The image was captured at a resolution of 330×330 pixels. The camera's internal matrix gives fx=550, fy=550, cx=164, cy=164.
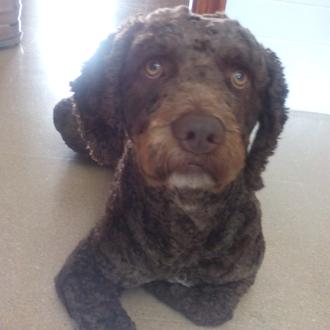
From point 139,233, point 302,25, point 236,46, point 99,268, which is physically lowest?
point 99,268

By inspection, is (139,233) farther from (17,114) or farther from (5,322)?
(17,114)

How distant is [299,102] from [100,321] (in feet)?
5.60

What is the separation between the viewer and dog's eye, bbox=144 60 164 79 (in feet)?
3.34

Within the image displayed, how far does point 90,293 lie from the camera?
3.85ft

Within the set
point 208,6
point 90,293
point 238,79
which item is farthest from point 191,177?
point 208,6

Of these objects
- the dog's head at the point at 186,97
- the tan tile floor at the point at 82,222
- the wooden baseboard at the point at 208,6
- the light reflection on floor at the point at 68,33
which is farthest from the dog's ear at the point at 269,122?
the light reflection on floor at the point at 68,33

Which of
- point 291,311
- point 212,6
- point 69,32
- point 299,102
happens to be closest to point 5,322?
point 291,311

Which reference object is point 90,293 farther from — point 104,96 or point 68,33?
point 68,33

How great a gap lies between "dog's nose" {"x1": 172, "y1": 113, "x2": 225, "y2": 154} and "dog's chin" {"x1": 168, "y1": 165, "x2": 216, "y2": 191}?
0.16ft

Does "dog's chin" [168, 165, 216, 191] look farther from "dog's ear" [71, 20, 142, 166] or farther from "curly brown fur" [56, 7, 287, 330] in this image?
"dog's ear" [71, 20, 142, 166]

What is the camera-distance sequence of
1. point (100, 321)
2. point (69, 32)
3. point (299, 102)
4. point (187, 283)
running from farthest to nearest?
point (69, 32) → point (299, 102) → point (187, 283) → point (100, 321)

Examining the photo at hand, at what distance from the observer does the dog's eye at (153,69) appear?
1019mm

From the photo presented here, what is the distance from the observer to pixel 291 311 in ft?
4.35

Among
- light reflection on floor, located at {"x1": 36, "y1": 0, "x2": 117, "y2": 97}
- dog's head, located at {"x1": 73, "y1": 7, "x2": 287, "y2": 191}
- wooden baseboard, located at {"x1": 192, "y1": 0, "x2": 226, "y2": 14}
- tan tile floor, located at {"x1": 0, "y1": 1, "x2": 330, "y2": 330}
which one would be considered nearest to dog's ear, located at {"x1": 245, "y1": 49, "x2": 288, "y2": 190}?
dog's head, located at {"x1": 73, "y1": 7, "x2": 287, "y2": 191}
